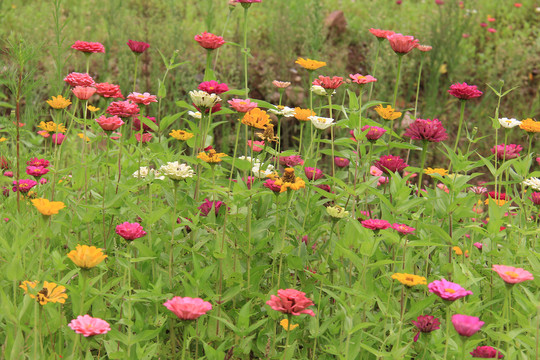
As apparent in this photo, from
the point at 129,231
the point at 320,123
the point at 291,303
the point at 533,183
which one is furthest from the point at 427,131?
the point at 129,231

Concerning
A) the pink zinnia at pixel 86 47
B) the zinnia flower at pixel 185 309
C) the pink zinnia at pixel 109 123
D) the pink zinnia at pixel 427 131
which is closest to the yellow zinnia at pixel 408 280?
the zinnia flower at pixel 185 309

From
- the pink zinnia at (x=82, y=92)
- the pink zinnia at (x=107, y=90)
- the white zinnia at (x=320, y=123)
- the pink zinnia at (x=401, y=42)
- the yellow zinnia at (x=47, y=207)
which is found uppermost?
the pink zinnia at (x=401, y=42)

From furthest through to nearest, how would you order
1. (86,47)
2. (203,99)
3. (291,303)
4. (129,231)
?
(86,47) → (203,99) → (129,231) → (291,303)

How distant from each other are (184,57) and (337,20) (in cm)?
196

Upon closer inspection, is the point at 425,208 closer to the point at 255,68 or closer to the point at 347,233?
the point at 347,233

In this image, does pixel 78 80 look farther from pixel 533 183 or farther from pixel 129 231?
pixel 533 183

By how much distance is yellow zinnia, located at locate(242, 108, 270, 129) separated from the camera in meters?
1.90

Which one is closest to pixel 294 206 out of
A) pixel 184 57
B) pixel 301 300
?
pixel 301 300

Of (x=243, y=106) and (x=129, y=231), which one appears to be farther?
(x=243, y=106)

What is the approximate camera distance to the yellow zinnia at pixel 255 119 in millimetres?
1901

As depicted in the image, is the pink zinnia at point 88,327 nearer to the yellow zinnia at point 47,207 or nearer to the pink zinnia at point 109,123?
the yellow zinnia at point 47,207

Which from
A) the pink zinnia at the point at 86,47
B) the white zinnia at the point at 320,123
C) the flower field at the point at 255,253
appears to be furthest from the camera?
the pink zinnia at the point at 86,47

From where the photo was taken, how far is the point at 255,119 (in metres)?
1.92

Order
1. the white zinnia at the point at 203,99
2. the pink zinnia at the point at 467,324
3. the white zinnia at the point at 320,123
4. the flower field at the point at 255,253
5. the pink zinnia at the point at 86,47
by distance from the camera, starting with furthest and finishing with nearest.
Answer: the pink zinnia at the point at 86,47 < the white zinnia at the point at 320,123 < the white zinnia at the point at 203,99 < the flower field at the point at 255,253 < the pink zinnia at the point at 467,324
